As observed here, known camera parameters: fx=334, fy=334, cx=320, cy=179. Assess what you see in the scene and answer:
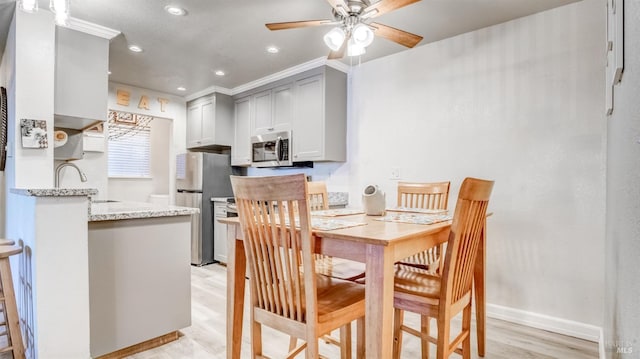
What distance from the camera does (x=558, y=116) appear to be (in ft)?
8.05

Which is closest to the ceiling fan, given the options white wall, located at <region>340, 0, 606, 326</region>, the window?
white wall, located at <region>340, 0, 606, 326</region>

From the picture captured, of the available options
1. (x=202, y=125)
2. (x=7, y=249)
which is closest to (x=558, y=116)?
(x=7, y=249)

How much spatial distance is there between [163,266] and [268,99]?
261 centimetres

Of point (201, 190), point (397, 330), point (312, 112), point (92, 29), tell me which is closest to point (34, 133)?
point (92, 29)

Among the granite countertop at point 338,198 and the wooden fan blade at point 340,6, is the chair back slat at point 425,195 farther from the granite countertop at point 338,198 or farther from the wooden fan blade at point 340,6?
the wooden fan blade at point 340,6

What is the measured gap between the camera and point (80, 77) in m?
2.70

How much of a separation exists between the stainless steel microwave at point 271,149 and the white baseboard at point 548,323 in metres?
2.54

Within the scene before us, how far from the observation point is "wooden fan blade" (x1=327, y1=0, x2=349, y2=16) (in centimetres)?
185

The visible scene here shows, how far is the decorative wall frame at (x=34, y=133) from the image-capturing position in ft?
7.52

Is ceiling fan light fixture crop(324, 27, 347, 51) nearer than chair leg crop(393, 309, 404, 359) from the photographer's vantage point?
A: No

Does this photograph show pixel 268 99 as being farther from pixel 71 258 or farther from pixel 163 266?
pixel 71 258

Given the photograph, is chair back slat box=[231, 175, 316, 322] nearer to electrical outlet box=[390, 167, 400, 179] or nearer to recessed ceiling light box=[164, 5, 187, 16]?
recessed ceiling light box=[164, 5, 187, 16]

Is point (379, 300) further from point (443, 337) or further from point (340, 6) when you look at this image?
point (340, 6)

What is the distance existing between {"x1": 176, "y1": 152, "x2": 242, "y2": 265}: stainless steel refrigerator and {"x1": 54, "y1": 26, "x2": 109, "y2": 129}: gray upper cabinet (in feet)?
5.40
